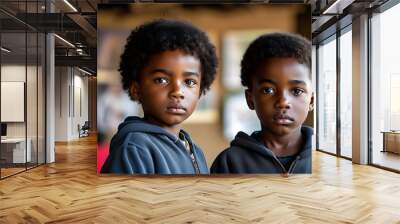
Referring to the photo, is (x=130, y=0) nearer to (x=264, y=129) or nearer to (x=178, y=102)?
(x=178, y=102)

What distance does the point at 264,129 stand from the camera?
6.13 metres

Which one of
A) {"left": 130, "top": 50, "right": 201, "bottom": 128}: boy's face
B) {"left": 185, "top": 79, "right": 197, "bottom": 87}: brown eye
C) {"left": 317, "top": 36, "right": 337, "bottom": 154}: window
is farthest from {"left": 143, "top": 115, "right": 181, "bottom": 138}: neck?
{"left": 317, "top": 36, "right": 337, "bottom": 154}: window

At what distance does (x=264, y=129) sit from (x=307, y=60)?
3.97ft

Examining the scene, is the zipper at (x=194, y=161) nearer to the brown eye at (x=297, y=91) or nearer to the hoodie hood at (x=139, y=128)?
the hoodie hood at (x=139, y=128)

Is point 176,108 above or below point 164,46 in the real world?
below

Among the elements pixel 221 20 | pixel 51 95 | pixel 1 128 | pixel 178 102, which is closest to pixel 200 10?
pixel 221 20

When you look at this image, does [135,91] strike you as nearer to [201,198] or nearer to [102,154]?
[102,154]

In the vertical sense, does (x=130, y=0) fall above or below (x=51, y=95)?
above

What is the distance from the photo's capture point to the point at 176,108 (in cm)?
589

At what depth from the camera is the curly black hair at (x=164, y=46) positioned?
587 centimetres

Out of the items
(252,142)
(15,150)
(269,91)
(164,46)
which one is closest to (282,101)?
(269,91)

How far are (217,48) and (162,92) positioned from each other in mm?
1137

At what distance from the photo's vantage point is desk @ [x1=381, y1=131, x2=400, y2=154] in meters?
7.55

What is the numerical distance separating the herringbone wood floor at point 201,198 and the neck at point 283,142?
17.1 inches
